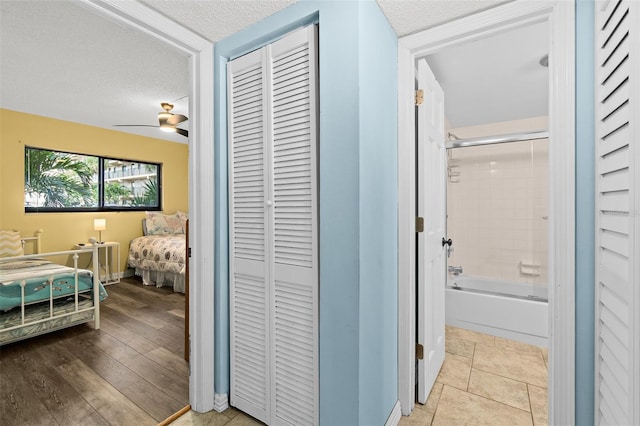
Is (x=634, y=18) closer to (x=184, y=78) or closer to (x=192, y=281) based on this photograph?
(x=192, y=281)

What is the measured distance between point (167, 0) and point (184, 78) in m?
1.72

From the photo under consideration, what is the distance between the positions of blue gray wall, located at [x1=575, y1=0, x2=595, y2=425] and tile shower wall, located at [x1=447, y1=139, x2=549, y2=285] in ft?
8.48

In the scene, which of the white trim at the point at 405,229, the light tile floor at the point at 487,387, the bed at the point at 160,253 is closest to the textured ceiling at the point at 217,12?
the white trim at the point at 405,229

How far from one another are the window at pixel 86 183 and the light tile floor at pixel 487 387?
5.06 m

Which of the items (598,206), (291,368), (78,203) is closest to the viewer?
(598,206)

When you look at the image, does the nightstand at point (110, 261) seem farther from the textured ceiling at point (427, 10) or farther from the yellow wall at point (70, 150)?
the textured ceiling at point (427, 10)

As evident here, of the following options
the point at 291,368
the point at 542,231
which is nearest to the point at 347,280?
the point at 291,368

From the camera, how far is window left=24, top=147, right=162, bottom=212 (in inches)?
158

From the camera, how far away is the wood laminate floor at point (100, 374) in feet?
5.54

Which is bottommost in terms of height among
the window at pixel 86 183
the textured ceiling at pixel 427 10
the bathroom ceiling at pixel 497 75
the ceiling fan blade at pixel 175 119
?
the window at pixel 86 183

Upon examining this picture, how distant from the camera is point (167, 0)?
138 centimetres

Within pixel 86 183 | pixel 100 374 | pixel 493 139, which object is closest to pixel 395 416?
pixel 100 374

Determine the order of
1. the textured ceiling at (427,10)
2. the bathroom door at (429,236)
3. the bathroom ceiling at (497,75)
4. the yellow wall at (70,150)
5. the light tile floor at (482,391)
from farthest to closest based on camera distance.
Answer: the yellow wall at (70,150)
the bathroom ceiling at (497,75)
the bathroom door at (429,236)
the light tile floor at (482,391)
the textured ceiling at (427,10)

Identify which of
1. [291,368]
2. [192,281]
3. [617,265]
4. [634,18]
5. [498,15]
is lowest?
[291,368]
